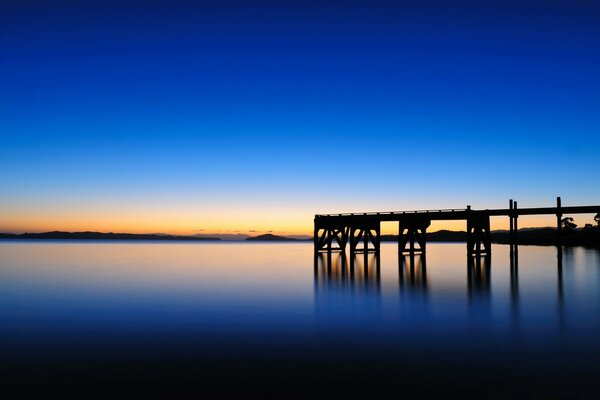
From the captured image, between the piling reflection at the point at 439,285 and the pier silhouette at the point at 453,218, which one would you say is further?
the pier silhouette at the point at 453,218

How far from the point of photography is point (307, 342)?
41.0 feet

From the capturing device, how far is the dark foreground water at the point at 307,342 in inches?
342

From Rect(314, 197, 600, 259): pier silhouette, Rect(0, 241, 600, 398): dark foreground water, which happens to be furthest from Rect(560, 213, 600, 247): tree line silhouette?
Rect(0, 241, 600, 398): dark foreground water

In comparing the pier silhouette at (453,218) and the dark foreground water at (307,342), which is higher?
the pier silhouette at (453,218)

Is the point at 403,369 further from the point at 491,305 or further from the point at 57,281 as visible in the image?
A: the point at 57,281

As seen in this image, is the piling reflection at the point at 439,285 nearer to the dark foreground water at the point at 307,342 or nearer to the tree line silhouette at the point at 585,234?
the dark foreground water at the point at 307,342

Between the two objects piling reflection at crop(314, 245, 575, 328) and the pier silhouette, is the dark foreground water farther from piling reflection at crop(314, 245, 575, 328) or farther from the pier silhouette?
the pier silhouette

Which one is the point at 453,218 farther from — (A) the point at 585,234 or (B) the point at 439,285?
(A) the point at 585,234

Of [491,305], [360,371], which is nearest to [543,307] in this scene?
[491,305]

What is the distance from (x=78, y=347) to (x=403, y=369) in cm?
750

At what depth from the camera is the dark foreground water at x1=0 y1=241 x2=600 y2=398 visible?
869 cm

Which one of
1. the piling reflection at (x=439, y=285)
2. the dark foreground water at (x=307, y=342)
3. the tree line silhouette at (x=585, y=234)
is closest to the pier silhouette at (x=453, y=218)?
the piling reflection at (x=439, y=285)

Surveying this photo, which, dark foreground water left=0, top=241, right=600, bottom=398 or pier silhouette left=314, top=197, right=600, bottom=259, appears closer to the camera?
dark foreground water left=0, top=241, right=600, bottom=398

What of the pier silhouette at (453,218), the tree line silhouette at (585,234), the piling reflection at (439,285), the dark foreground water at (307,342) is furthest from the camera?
the tree line silhouette at (585,234)
